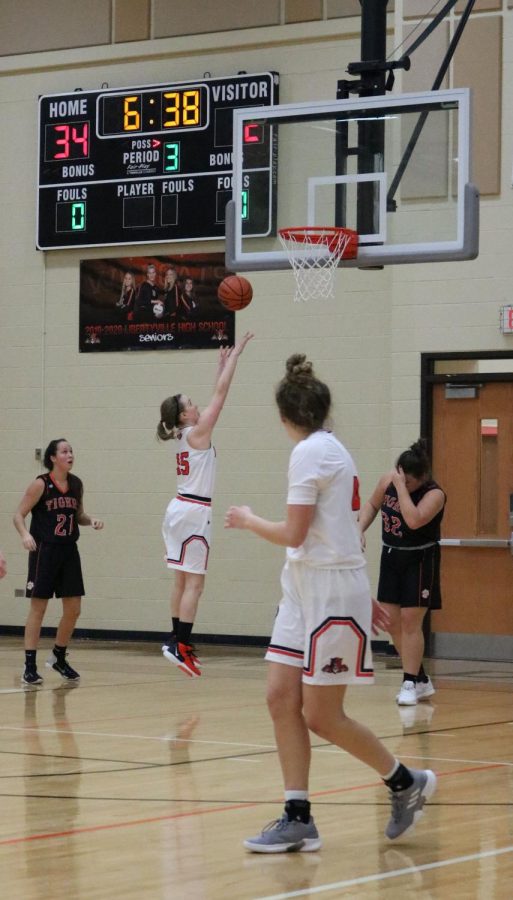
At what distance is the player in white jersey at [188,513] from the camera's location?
1024 centimetres

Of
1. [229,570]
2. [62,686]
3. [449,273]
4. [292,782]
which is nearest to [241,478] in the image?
[229,570]

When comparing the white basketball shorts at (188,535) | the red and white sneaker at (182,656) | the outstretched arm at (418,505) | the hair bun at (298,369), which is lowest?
the red and white sneaker at (182,656)

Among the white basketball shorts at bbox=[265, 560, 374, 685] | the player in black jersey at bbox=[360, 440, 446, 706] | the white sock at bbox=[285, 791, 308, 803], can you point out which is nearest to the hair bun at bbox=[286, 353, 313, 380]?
the white basketball shorts at bbox=[265, 560, 374, 685]

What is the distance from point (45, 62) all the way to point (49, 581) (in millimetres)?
6777

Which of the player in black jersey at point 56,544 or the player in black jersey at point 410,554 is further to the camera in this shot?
the player in black jersey at point 56,544

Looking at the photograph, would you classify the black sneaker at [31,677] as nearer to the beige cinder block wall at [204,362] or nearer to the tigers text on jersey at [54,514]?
the tigers text on jersey at [54,514]

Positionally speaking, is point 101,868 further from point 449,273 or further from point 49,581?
point 449,273

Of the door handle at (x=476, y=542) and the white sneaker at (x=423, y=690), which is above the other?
the door handle at (x=476, y=542)

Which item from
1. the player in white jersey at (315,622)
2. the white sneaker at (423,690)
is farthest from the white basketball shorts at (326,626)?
the white sneaker at (423,690)

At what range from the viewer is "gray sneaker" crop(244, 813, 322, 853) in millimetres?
5070

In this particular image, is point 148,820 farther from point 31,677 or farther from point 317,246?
point 31,677

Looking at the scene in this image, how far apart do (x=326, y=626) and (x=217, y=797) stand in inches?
62.3

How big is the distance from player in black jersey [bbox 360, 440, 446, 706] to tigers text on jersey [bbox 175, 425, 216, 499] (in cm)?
128

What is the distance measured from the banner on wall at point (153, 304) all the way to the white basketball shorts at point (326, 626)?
9434 mm
